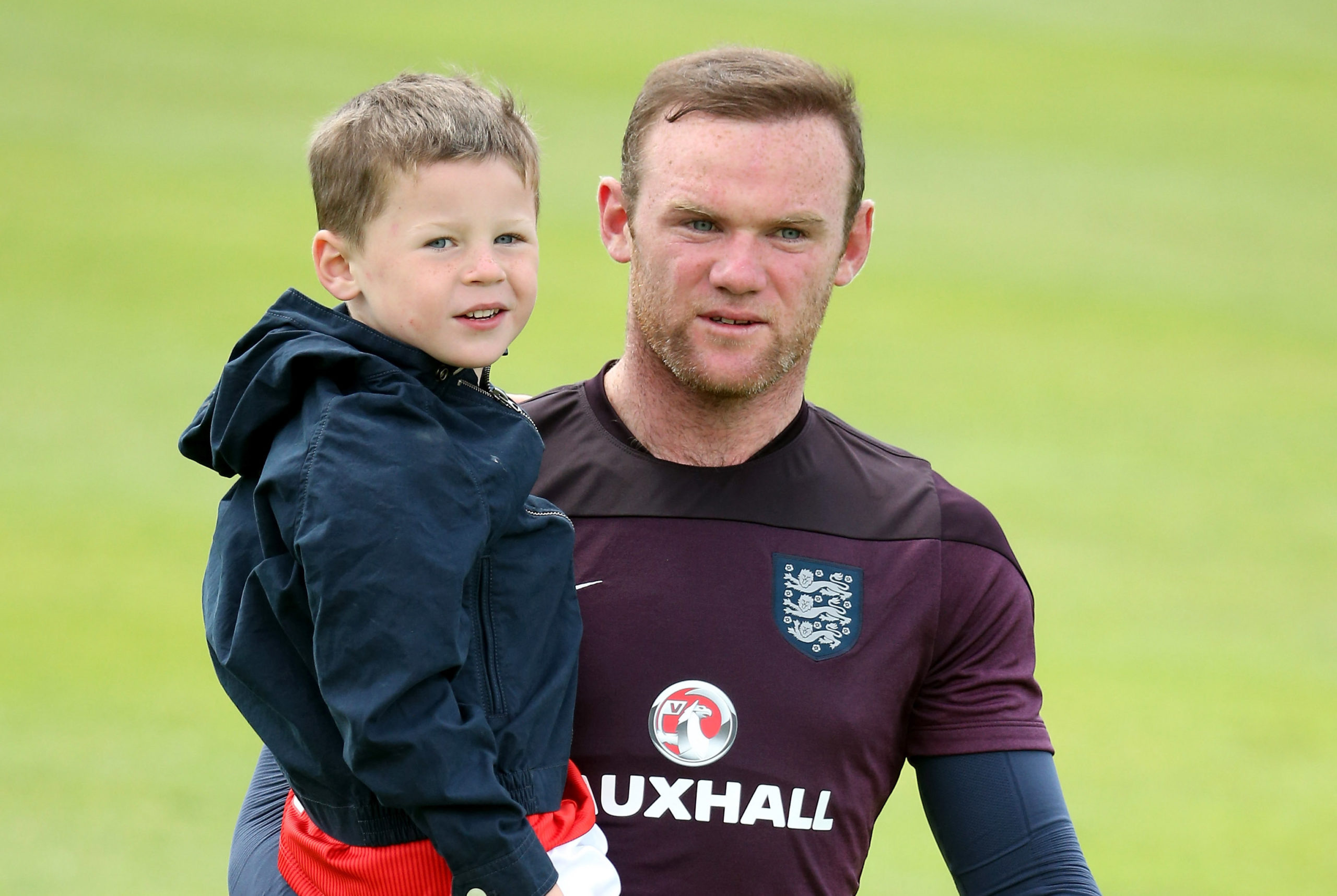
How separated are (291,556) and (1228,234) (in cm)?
1212

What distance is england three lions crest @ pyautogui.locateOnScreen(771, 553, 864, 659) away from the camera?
245cm

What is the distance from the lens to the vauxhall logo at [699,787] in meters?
2.37

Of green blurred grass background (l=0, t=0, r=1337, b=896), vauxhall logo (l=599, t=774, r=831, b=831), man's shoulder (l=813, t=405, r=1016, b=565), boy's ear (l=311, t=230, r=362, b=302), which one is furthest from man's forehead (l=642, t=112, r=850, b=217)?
green blurred grass background (l=0, t=0, r=1337, b=896)

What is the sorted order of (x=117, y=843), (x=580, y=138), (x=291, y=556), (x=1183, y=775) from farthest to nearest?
1. (x=580, y=138)
2. (x=1183, y=775)
3. (x=117, y=843)
4. (x=291, y=556)

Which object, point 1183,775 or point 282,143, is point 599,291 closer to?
point 282,143

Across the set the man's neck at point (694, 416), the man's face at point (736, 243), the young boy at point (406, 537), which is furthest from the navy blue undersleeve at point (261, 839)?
the man's face at point (736, 243)

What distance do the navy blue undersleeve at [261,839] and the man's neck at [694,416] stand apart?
29.6 inches

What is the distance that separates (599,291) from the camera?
11.4 m

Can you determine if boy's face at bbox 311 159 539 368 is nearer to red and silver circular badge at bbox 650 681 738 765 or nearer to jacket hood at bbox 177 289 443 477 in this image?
jacket hood at bbox 177 289 443 477

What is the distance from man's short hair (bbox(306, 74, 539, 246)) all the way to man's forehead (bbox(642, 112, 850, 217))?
1.47ft

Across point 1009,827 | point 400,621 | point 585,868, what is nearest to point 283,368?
point 400,621

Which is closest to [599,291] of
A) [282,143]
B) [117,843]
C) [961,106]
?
[282,143]

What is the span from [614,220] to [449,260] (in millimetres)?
772

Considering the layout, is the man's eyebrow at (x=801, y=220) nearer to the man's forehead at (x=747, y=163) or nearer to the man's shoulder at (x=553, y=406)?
the man's forehead at (x=747, y=163)
